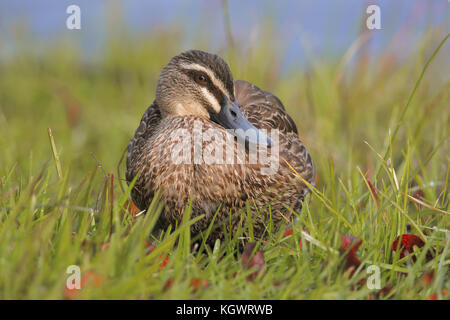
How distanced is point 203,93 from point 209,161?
1.58 feet

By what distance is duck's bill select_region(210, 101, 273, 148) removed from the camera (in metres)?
3.21

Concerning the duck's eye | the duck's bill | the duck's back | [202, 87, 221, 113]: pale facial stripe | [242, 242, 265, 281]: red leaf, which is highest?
the duck's eye

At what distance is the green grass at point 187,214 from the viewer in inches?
83.8

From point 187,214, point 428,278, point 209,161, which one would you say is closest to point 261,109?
point 209,161

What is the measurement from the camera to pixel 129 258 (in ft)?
6.86

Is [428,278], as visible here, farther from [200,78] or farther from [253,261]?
[200,78]

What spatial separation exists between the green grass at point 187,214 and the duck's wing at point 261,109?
480 mm

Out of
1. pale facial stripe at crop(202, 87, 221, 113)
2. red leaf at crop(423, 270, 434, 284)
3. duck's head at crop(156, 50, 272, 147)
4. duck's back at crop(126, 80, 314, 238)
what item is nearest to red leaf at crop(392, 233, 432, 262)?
red leaf at crop(423, 270, 434, 284)

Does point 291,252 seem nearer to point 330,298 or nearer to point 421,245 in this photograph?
point 330,298

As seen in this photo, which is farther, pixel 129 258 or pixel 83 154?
pixel 83 154

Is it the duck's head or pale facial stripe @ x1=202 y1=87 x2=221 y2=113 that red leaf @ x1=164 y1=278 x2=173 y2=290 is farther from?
pale facial stripe @ x1=202 y1=87 x2=221 y2=113

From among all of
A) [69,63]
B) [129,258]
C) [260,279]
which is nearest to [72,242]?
[129,258]

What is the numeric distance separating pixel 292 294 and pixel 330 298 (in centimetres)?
15

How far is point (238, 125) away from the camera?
324 cm
